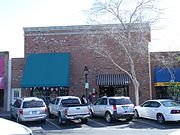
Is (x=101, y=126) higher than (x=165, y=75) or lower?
lower

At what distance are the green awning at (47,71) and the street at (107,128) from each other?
670 cm

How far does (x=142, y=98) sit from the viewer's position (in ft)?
89.1

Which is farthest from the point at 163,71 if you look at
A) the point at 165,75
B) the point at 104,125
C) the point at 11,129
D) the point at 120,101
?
the point at 11,129

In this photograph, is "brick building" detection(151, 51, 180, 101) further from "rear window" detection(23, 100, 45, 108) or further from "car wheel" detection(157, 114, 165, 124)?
"rear window" detection(23, 100, 45, 108)

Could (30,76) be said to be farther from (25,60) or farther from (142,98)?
(142,98)

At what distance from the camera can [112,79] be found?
2642 centimetres

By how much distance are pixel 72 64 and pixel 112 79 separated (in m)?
3.98

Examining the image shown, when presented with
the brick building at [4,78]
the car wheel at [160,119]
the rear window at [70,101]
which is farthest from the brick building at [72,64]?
the car wheel at [160,119]

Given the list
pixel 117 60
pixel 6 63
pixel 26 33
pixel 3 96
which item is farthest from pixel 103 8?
pixel 3 96

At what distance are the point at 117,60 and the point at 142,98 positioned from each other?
4.11 m

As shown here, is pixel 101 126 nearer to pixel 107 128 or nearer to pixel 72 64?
pixel 107 128

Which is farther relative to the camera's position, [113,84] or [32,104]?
[113,84]

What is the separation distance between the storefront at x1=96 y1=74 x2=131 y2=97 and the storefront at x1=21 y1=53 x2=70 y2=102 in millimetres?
3104

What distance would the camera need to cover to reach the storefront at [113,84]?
26172mm
